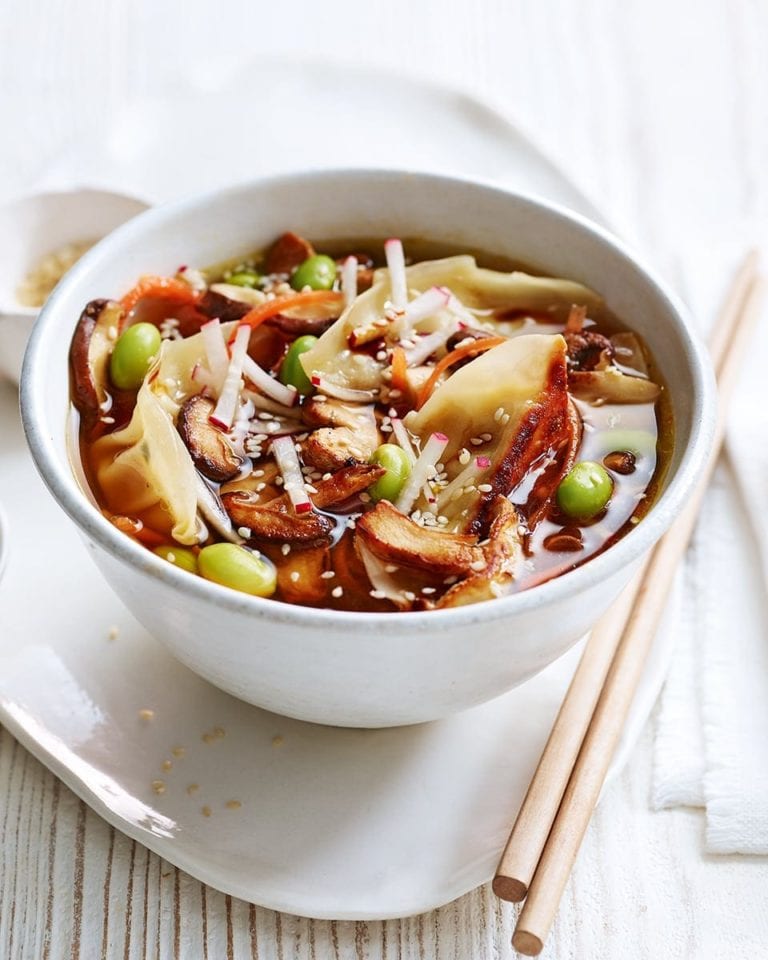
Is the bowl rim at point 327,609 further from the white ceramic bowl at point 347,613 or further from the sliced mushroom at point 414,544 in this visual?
the sliced mushroom at point 414,544

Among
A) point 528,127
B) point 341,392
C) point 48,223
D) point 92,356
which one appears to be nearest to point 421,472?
point 341,392

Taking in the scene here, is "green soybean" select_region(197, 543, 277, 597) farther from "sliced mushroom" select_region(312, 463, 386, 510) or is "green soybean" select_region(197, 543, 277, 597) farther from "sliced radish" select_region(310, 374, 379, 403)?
"sliced radish" select_region(310, 374, 379, 403)

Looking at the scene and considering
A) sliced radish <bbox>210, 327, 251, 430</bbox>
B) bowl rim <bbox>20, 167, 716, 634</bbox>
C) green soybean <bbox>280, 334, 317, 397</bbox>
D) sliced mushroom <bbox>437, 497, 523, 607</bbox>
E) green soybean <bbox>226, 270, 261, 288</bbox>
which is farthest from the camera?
green soybean <bbox>226, 270, 261, 288</bbox>

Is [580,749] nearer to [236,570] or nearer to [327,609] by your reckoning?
[327,609]

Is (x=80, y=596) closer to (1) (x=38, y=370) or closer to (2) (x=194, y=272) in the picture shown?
(1) (x=38, y=370)

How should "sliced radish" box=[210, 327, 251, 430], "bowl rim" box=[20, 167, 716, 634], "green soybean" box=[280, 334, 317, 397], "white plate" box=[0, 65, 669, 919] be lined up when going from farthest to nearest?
"green soybean" box=[280, 334, 317, 397] → "sliced radish" box=[210, 327, 251, 430] → "white plate" box=[0, 65, 669, 919] → "bowl rim" box=[20, 167, 716, 634]

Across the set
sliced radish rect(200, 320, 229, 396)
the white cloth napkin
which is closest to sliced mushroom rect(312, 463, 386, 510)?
sliced radish rect(200, 320, 229, 396)
